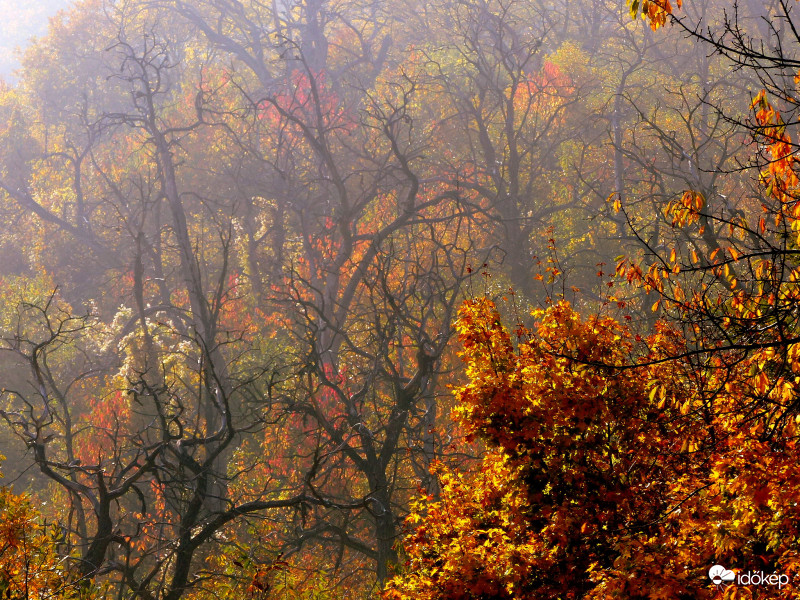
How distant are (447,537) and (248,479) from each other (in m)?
16.6

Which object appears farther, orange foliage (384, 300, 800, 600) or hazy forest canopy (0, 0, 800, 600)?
orange foliage (384, 300, 800, 600)

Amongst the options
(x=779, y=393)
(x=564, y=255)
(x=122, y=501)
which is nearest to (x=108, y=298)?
(x=122, y=501)

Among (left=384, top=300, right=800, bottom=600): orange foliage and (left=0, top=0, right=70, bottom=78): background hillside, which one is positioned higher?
(left=0, top=0, right=70, bottom=78): background hillside

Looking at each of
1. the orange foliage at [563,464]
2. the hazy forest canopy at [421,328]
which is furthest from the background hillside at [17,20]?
the orange foliage at [563,464]

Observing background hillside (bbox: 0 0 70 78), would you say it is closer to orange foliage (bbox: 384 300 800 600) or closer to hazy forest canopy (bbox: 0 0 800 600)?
hazy forest canopy (bbox: 0 0 800 600)

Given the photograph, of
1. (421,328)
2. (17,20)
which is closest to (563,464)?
(421,328)

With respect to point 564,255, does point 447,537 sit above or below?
below

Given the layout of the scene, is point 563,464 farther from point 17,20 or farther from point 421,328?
point 17,20

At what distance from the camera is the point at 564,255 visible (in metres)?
26.4

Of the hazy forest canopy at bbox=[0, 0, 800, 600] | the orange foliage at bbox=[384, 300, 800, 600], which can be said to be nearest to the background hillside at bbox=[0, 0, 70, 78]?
the hazy forest canopy at bbox=[0, 0, 800, 600]

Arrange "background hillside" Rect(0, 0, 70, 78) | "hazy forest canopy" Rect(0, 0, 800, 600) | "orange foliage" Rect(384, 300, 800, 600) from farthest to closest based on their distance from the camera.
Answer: "background hillside" Rect(0, 0, 70, 78) < "orange foliage" Rect(384, 300, 800, 600) < "hazy forest canopy" Rect(0, 0, 800, 600)

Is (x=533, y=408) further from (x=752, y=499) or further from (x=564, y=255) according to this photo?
(x=564, y=255)

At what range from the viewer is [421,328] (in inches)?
520

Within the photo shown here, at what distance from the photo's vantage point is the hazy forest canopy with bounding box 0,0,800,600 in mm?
5691
